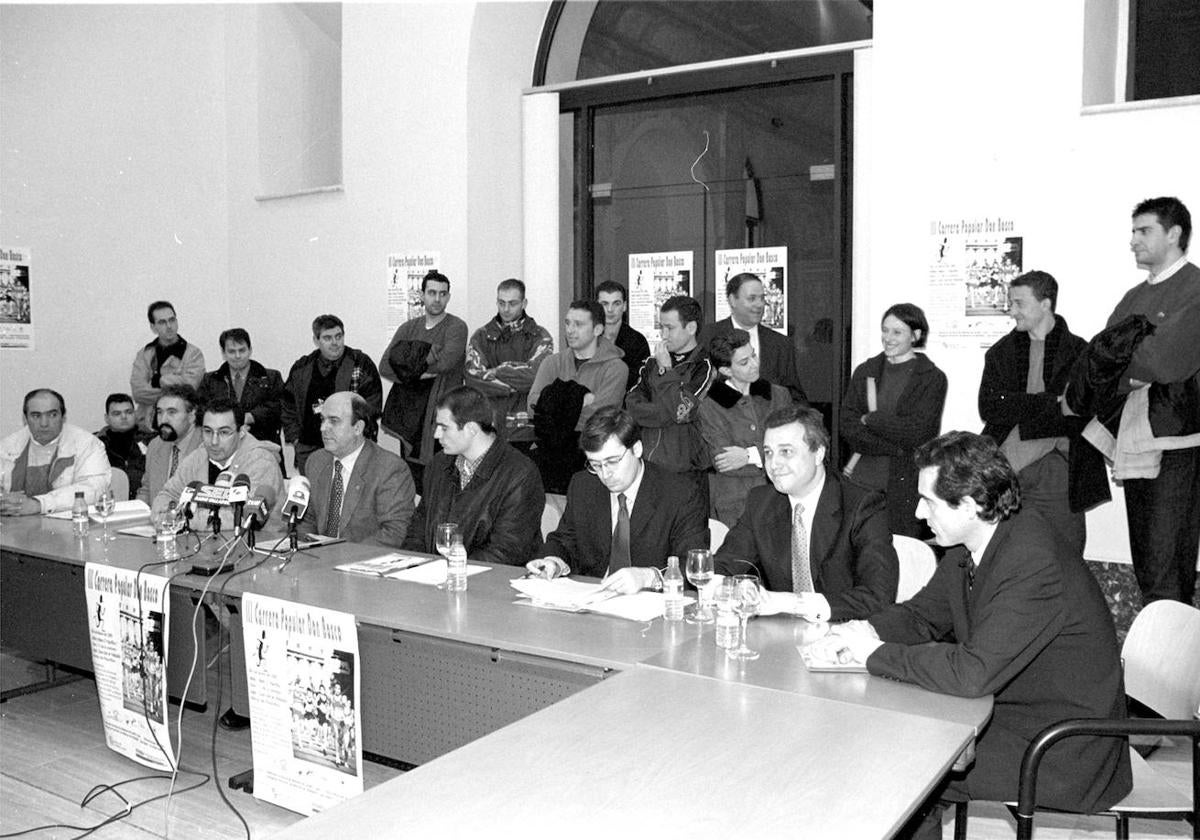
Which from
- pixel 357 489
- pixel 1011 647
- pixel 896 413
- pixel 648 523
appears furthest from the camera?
pixel 896 413

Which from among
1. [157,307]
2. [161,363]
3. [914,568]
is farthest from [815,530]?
[157,307]

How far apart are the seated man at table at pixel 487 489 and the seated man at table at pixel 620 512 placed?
22 centimetres

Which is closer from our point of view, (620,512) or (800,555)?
(800,555)

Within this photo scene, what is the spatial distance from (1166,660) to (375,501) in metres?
3.03

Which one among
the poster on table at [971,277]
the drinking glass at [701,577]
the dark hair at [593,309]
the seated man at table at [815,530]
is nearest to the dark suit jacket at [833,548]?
the seated man at table at [815,530]

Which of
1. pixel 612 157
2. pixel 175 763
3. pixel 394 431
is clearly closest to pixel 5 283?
pixel 394 431

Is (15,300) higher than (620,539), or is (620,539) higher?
(15,300)

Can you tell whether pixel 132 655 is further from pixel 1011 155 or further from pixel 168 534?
pixel 1011 155

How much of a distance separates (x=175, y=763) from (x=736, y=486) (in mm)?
2510

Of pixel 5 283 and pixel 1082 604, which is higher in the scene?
pixel 5 283

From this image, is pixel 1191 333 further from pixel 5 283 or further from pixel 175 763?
pixel 5 283

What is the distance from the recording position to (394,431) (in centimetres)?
671

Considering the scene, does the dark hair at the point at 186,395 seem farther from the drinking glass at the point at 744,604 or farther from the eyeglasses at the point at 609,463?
the drinking glass at the point at 744,604

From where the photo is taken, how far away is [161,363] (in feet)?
24.2
